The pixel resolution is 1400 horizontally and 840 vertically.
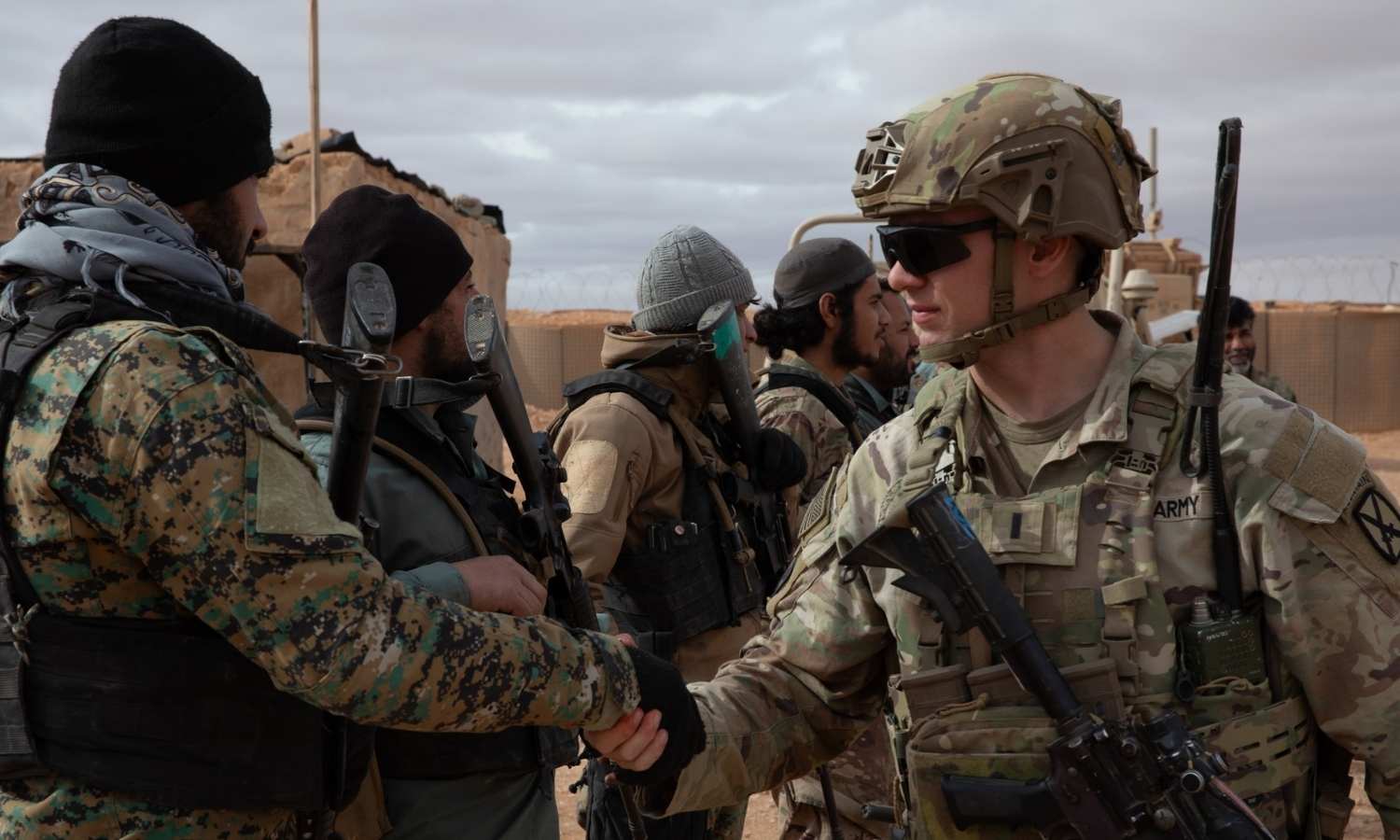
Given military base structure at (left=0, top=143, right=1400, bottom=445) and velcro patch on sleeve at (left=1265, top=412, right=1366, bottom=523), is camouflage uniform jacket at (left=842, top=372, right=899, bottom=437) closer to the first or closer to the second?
velcro patch on sleeve at (left=1265, top=412, right=1366, bottom=523)

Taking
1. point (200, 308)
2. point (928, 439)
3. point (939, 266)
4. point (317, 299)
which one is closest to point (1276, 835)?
point (928, 439)

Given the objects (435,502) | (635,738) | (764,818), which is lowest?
(764,818)

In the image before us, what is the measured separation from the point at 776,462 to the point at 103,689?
9.46ft

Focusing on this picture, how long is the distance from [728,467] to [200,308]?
257 centimetres

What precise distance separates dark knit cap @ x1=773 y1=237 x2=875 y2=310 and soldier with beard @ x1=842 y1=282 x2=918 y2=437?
18 centimetres

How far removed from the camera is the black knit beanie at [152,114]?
2.28 meters

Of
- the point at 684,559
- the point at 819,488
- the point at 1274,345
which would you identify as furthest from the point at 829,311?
the point at 1274,345

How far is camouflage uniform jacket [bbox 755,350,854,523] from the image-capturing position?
17.4 feet

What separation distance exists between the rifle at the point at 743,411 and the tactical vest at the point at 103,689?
269 cm

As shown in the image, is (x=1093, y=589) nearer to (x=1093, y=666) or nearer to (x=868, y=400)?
(x=1093, y=666)

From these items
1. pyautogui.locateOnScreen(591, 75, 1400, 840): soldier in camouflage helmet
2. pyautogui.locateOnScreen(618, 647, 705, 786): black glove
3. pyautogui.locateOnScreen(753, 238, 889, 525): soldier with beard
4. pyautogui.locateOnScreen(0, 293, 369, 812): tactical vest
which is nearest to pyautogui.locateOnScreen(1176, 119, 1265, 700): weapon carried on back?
pyautogui.locateOnScreen(591, 75, 1400, 840): soldier in camouflage helmet

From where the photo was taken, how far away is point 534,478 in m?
3.16

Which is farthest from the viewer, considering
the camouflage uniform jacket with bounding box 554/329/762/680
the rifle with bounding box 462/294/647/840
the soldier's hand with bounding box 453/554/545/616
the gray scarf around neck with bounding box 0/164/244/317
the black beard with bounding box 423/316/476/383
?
the camouflage uniform jacket with bounding box 554/329/762/680

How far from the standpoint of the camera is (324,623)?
6.80 feet
